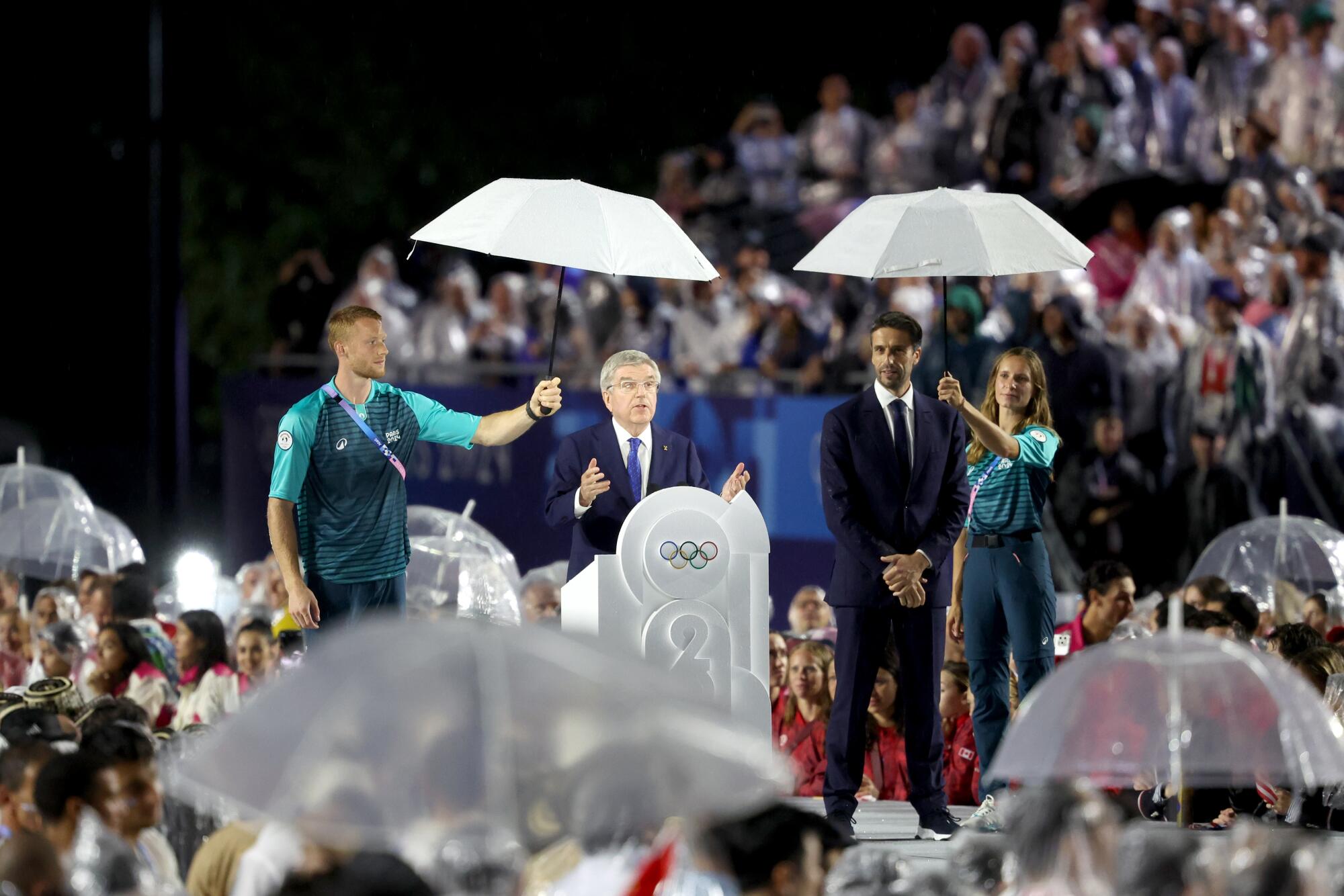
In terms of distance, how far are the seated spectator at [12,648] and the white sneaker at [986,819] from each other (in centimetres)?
538

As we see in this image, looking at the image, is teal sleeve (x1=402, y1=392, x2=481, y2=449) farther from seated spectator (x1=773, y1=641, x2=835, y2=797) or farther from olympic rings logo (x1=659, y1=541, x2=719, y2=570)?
seated spectator (x1=773, y1=641, x2=835, y2=797)

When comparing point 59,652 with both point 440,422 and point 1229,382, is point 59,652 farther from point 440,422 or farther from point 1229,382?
point 1229,382

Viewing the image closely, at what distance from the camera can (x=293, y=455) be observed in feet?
25.3

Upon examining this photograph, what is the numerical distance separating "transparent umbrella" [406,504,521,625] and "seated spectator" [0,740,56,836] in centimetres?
476

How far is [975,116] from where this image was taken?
16.7 metres

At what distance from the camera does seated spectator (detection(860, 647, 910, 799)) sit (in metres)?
9.32

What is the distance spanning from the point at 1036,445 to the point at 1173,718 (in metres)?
2.72

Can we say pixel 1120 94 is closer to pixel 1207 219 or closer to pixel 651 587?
pixel 1207 219

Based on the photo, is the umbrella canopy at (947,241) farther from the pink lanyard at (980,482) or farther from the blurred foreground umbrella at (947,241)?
the pink lanyard at (980,482)

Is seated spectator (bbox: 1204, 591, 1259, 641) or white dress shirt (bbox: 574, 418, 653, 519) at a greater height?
white dress shirt (bbox: 574, 418, 653, 519)

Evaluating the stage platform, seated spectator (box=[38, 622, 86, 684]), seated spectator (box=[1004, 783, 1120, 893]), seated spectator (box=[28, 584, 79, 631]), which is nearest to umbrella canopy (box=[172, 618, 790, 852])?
seated spectator (box=[1004, 783, 1120, 893])

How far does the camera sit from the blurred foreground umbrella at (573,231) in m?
8.30

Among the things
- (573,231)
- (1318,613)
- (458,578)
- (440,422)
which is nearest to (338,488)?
(440,422)

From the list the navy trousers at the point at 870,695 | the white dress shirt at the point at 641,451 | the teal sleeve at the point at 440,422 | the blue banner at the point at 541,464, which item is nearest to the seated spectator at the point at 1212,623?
the navy trousers at the point at 870,695
